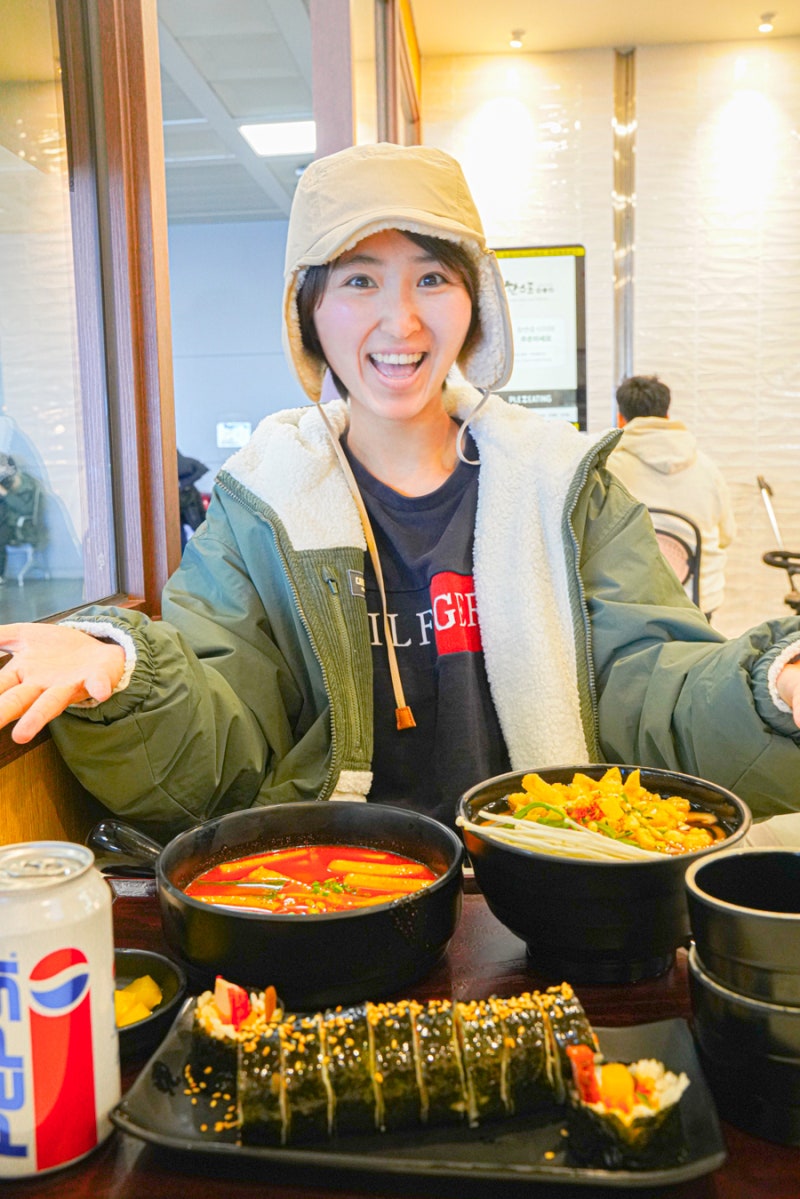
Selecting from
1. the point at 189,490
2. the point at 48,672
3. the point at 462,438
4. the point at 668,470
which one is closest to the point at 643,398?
the point at 668,470

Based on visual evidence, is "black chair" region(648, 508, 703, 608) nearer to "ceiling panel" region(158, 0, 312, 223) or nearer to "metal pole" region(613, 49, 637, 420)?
"metal pole" region(613, 49, 637, 420)

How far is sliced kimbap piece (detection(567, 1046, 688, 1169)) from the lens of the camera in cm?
53

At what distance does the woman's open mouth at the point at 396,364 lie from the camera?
4.91 feet

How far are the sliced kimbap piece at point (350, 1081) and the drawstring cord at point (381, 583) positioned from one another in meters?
0.85

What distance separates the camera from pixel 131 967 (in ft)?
2.50

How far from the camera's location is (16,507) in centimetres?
123

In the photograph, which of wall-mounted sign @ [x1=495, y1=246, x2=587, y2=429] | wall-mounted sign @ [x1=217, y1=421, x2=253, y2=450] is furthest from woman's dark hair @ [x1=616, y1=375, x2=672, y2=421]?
wall-mounted sign @ [x1=217, y1=421, x2=253, y2=450]

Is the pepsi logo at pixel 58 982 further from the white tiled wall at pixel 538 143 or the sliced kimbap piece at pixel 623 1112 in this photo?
the white tiled wall at pixel 538 143

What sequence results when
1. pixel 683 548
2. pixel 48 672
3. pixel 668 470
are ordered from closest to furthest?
pixel 48 672 < pixel 683 548 < pixel 668 470

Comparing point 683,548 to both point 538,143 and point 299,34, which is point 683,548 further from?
point 299,34

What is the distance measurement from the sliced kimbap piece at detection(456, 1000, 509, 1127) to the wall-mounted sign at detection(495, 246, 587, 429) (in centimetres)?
466

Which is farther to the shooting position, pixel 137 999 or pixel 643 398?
pixel 643 398

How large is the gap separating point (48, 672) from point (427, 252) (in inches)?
34.8

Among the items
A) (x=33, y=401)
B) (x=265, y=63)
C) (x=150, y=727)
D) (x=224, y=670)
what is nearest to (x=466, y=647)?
(x=224, y=670)
